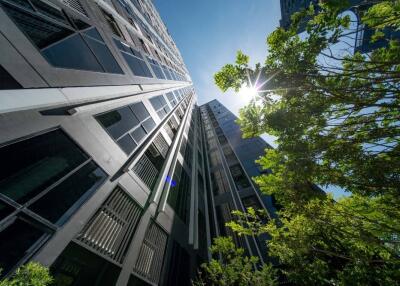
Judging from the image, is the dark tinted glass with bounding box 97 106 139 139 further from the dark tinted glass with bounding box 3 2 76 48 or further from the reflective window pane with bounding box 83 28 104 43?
the reflective window pane with bounding box 83 28 104 43

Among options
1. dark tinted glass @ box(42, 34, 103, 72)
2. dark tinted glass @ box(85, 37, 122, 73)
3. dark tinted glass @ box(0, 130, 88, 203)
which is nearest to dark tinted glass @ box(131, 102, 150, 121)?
dark tinted glass @ box(85, 37, 122, 73)

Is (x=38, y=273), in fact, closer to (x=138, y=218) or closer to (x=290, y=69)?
(x=138, y=218)

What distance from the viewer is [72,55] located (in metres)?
6.13

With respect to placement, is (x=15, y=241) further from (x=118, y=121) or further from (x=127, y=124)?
(x=127, y=124)

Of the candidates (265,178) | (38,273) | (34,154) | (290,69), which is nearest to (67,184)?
(34,154)

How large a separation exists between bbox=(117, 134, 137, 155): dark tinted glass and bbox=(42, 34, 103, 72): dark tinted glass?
2736 mm

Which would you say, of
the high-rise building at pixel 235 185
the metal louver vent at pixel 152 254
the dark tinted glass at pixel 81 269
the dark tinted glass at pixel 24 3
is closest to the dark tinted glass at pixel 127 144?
the metal louver vent at pixel 152 254

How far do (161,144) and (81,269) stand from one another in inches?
322

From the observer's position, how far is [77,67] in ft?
20.5

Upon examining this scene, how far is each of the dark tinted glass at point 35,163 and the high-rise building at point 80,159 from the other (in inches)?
0.8

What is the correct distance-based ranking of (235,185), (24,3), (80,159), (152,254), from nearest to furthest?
(24,3) → (80,159) → (152,254) → (235,185)

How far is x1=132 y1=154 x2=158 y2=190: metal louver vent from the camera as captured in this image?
8.52 metres

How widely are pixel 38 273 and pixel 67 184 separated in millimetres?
2879

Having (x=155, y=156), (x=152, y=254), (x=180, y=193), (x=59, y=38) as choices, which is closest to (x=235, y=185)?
(x=180, y=193)
